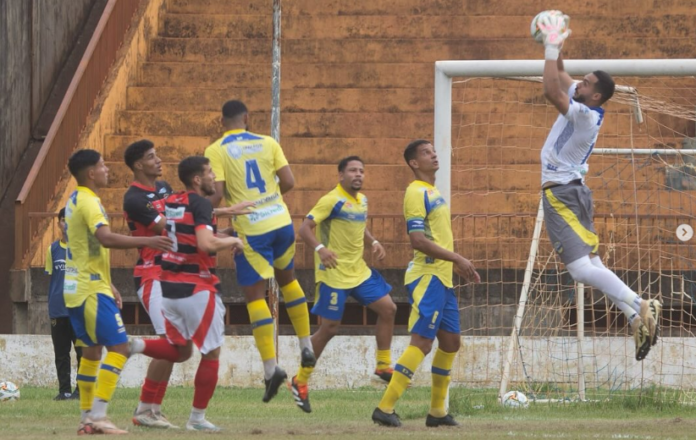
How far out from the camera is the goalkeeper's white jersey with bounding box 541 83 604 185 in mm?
10117

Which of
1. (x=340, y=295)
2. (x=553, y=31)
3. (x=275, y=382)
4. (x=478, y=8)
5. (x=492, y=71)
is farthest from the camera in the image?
(x=478, y=8)

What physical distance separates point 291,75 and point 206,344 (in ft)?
46.1

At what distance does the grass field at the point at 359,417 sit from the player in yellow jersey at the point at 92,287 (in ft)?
1.39

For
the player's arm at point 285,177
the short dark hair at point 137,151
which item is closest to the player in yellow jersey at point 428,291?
the player's arm at point 285,177

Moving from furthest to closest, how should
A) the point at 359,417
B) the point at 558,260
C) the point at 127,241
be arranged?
1. the point at 558,260
2. the point at 359,417
3. the point at 127,241

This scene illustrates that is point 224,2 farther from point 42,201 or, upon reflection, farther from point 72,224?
point 72,224

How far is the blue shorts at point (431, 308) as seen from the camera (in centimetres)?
1078

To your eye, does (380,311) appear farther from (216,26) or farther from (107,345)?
(216,26)

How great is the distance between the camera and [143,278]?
37.4ft

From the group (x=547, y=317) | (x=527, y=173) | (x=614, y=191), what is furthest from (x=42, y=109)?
(x=547, y=317)

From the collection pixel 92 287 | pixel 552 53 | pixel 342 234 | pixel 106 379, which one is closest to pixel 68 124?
pixel 342 234

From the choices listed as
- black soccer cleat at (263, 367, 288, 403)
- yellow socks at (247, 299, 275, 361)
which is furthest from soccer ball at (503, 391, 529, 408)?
black soccer cleat at (263, 367, 288, 403)

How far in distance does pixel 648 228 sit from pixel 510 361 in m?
4.27

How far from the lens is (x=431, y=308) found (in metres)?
10.8
